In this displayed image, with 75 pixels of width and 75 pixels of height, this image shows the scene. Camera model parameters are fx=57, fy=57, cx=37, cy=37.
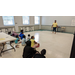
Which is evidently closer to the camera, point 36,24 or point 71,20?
point 71,20

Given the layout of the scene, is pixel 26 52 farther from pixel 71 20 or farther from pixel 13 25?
pixel 71 20

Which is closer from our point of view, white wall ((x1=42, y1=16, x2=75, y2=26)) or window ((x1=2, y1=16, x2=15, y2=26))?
window ((x1=2, y1=16, x2=15, y2=26))

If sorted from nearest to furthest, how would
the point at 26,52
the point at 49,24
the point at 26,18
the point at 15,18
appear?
the point at 26,52
the point at 15,18
the point at 26,18
the point at 49,24

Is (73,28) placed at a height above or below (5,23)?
below

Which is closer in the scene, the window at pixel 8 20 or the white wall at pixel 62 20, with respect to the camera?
the window at pixel 8 20

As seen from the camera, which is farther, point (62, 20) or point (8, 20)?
point (62, 20)

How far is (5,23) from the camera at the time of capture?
557 cm

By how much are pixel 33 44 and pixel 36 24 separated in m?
6.18

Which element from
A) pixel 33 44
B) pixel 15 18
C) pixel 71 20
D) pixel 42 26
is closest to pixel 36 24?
pixel 42 26

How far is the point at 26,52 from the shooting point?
142 centimetres

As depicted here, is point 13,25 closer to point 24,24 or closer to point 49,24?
point 24,24

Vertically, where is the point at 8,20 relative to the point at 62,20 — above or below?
below

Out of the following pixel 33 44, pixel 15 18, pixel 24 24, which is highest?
pixel 15 18

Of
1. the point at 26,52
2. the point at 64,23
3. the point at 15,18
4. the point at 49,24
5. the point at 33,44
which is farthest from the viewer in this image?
the point at 49,24
